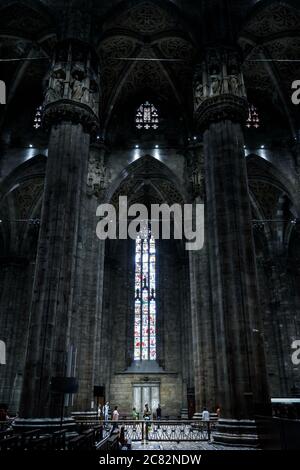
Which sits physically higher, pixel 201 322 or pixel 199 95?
pixel 199 95

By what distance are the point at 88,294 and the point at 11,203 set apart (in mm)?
11502

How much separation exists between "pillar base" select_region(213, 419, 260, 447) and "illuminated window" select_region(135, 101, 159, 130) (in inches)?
736

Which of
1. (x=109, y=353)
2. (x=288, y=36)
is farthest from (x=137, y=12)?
(x=109, y=353)

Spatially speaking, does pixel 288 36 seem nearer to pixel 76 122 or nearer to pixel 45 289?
pixel 76 122

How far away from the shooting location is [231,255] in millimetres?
12648

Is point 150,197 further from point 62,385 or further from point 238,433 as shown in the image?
point 62,385

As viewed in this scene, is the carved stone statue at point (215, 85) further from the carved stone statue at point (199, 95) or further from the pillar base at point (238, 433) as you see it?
the pillar base at point (238, 433)

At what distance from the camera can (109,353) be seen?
29406mm

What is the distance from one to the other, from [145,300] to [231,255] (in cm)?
1929

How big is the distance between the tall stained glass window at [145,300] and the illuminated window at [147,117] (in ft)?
34.2

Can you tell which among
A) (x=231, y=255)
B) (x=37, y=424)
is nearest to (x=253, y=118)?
(x=231, y=255)

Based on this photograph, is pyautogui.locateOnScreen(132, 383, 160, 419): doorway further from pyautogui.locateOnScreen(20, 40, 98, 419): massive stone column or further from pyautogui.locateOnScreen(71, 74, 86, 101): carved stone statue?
pyautogui.locateOnScreen(71, 74, 86, 101): carved stone statue

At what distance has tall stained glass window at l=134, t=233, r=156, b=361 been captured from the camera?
1184 inches

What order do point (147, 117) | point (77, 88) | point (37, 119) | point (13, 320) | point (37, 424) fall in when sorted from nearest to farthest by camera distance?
point (37, 424) < point (77, 88) < point (37, 119) < point (147, 117) < point (13, 320)
